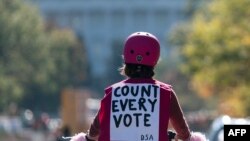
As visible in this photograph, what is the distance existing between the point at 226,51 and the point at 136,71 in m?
39.1

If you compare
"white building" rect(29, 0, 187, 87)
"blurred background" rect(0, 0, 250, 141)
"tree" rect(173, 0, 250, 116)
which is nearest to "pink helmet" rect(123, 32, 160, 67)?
"blurred background" rect(0, 0, 250, 141)

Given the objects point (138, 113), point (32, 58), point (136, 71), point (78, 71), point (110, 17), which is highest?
point (110, 17)

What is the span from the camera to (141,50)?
8.94 metres

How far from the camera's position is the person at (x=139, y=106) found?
28.9 ft

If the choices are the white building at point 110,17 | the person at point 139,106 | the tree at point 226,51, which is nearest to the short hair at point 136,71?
the person at point 139,106

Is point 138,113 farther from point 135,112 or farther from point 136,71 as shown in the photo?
point 136,71

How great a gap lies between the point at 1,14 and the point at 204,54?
1262cm

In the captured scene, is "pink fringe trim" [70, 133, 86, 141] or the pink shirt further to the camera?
"pink fringe trim" [70, 133, 86, 141]

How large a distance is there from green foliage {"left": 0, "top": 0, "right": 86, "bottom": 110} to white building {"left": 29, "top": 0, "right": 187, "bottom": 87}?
5712 cm

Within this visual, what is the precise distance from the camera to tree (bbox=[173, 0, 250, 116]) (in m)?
47.3

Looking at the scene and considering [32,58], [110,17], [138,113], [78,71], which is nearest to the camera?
[138,113]

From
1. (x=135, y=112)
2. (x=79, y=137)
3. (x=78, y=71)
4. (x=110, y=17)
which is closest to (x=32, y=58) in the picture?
(x=78, y=71)

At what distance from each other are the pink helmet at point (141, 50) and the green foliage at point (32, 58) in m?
49.1

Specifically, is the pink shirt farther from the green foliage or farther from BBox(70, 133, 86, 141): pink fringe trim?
the green foliage
